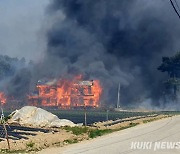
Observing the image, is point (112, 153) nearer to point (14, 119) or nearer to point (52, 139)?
point (52, 139)

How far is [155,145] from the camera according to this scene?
32469 mm

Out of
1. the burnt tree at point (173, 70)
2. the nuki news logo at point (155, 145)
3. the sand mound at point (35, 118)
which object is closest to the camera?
the nuki news logo at point (155, 145)

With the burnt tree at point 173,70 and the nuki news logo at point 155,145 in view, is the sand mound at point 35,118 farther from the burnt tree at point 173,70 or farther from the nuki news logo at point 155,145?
the burnt tree at point 173,70

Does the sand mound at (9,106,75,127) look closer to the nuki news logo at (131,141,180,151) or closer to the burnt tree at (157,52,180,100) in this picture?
the nuki news logo at (131,141,180,151)

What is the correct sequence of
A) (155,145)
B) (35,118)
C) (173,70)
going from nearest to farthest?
1. (155,145)
2. (35,118)
3. (173,70)

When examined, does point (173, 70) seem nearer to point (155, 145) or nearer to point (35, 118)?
point (35, 118)

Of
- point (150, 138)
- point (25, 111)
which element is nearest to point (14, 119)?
point (25, 111)

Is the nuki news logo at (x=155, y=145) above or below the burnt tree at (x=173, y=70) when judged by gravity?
below

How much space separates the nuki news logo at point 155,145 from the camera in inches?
1224

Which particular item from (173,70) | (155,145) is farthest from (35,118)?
(173,70)

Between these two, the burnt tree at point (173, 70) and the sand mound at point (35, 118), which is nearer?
the sand mound at point (35, 118)

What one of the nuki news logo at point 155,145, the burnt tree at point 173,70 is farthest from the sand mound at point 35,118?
the burnt tree at point 173,70

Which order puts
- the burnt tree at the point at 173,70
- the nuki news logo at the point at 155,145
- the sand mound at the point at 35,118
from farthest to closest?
the burnt tree at the point at 173,70, the sand mound at the point at 35,118, the nuki news logo at the point at 155,145

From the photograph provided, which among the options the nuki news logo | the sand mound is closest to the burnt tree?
the sand mound
